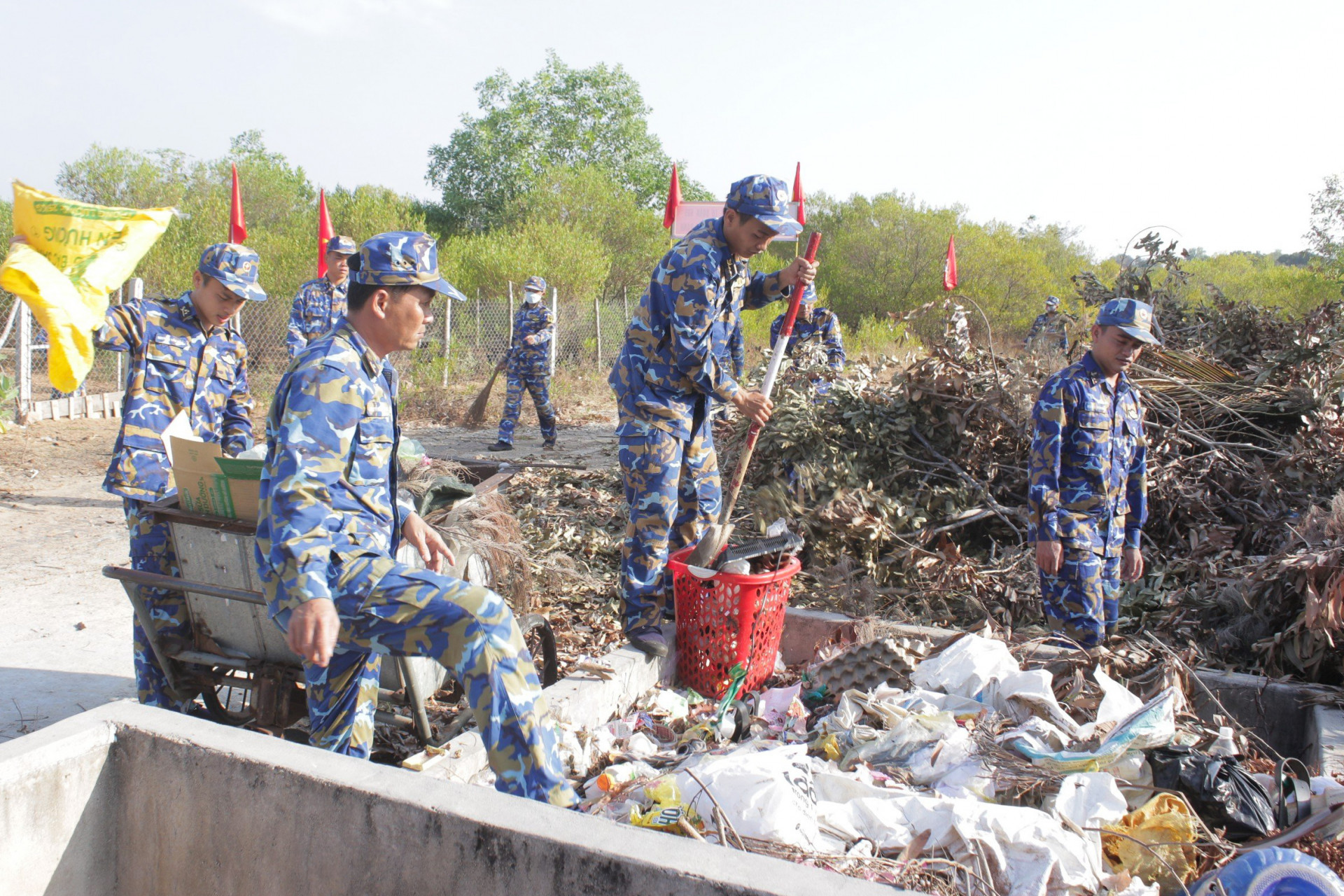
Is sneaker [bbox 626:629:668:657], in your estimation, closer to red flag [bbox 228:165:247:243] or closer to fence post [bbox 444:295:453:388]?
red flag [bbox 228:165:247:243]

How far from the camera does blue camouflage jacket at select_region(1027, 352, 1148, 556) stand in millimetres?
4223

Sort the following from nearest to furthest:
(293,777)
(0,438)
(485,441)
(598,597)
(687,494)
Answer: (293,777) → (687,494) → (598,597) → (0,438) → (485,441)

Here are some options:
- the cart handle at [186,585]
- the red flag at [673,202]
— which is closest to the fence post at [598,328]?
the red flag at [673,202]

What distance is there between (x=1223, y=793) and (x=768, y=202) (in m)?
2.74

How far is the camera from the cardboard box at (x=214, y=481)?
2.85 metres

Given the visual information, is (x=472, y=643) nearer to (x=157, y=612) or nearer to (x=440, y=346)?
(x=157, y=612)

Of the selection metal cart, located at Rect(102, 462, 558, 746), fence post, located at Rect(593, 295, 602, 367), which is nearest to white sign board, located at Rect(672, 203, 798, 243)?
metal cart, located at Rect(102, 462, 558, 746)

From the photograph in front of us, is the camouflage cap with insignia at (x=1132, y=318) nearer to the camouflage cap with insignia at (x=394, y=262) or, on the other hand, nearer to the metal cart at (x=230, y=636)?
the camouflage cap with insignia at (x=394, y=262)

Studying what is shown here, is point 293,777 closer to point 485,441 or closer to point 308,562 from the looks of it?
point 308,562

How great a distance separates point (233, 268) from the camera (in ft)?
12.3

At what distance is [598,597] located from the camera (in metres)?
5.36

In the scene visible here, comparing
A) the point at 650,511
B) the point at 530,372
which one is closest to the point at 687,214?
the point at 530,372

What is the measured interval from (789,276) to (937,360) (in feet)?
8.66

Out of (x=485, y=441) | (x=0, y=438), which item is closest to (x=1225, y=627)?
(x=485, y=441)
